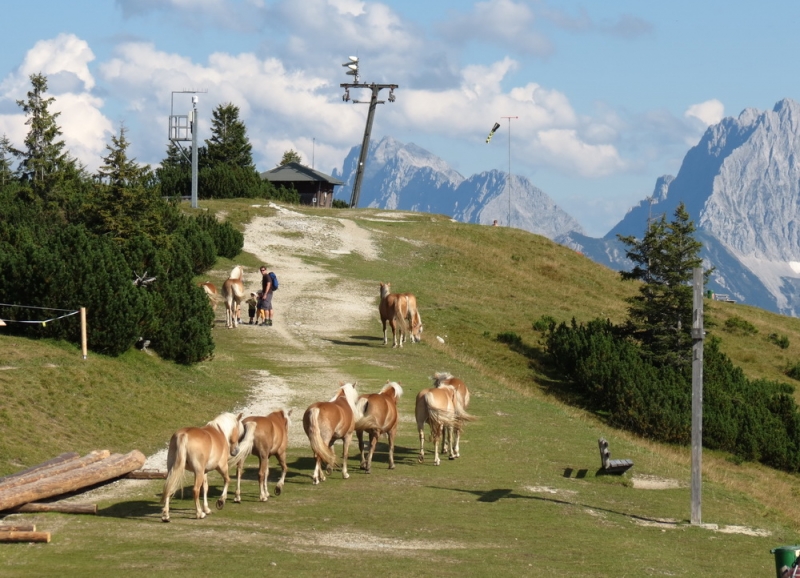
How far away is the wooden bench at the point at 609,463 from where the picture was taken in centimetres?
2036

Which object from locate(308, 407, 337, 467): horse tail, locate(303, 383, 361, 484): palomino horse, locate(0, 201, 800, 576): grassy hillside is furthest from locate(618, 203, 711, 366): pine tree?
locate(308, 407, 337, 467): horse tail

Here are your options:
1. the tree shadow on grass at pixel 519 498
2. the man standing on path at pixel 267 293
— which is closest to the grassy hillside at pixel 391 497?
the tree shadow on grass at pixel 519 498

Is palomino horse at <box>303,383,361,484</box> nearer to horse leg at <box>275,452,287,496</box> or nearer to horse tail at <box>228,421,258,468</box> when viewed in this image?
horse leg at <box>275,452,287,496</box>

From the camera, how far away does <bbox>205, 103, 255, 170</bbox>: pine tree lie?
103562mm

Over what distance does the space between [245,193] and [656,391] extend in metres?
46.5

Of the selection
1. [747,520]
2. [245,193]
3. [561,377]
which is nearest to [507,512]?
[747,520]

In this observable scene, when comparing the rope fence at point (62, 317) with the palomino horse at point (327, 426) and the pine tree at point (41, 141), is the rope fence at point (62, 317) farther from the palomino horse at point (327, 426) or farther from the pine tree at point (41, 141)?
the pine tree at point (41, 141)

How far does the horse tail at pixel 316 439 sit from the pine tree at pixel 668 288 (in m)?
29.2

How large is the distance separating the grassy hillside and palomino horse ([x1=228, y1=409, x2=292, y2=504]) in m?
0.27

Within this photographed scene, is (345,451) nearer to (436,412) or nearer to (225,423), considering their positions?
(436,412)

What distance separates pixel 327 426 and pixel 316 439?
11.4 inches

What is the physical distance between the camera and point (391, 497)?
55.6ft

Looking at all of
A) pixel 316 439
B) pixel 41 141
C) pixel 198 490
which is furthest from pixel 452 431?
pixel 41 141

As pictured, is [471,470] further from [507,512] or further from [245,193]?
[245,193]
